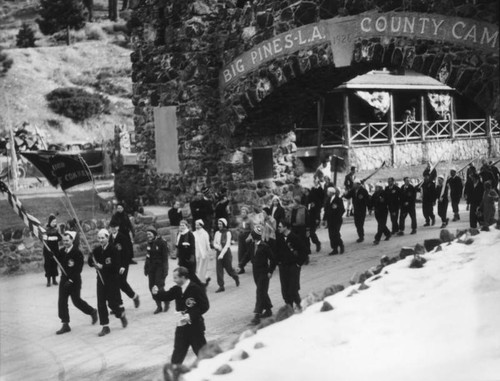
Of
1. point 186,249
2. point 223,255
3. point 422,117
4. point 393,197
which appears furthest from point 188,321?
point 422,117

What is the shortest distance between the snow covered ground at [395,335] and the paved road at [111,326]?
2.03m

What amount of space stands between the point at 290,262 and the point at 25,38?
163 feet

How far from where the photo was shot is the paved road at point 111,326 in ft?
37.7

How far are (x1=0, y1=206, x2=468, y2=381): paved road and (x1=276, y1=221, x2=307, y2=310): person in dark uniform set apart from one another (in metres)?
0.88

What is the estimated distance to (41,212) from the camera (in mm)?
22969

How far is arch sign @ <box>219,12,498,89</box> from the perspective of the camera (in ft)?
54.4

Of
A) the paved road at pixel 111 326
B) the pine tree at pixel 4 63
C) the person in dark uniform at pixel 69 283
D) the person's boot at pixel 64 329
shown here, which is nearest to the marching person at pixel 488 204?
the paved road at pixel 111 326

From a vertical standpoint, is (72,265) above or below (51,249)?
above

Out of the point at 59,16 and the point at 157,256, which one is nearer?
the point at 157,256

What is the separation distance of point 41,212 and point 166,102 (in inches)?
191

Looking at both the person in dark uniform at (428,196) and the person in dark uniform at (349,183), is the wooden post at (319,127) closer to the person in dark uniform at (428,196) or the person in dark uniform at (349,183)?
the person in dark uniform at (349,183)

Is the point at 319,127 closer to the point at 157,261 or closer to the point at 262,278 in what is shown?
the point at 157,261

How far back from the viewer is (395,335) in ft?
25.8

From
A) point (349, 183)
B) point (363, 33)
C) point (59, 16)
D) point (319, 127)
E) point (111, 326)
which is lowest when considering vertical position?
point (111, 326)
